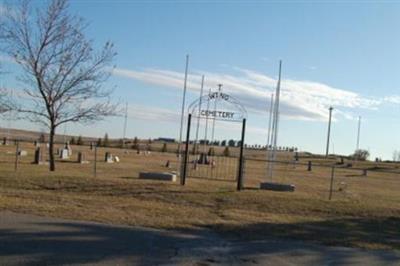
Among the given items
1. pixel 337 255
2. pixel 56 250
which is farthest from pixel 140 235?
pixel 337 255

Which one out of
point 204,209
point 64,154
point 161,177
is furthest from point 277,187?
point 64,154

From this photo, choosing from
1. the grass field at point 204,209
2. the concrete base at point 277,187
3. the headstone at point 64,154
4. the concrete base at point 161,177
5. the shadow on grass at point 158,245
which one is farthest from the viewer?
the headstone at point 64,154

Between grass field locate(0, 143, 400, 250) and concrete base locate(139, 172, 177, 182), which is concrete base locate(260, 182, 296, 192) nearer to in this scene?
grass field locate(0, 143, 400, 250)

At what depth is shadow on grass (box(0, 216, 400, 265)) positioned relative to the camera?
30.0ft

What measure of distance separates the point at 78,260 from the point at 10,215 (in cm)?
401

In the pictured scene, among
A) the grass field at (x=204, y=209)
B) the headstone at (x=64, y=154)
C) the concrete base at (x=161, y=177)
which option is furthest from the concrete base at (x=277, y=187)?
the headstone at (x=64, y=154)

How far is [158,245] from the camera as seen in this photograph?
1041 cm

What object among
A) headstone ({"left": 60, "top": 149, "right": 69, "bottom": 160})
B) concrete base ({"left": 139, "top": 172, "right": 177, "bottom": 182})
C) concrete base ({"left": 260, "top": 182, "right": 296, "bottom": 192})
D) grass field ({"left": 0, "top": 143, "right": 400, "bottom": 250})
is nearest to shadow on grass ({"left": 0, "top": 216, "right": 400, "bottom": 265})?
grass field ({"left": 0, "top": 143, "right": 400, "bottom": 250})

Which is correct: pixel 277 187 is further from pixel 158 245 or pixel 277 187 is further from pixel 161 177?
pixel 158 245

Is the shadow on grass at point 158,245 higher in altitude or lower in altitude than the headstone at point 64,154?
lower

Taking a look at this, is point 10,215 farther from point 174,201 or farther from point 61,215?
point 174,201

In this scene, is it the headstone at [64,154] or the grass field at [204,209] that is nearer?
the grass field at [204,209]

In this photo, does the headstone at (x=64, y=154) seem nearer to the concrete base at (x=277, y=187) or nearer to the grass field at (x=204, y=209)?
the grass field at (x=204, y=209)

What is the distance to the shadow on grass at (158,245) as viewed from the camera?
360 inches
